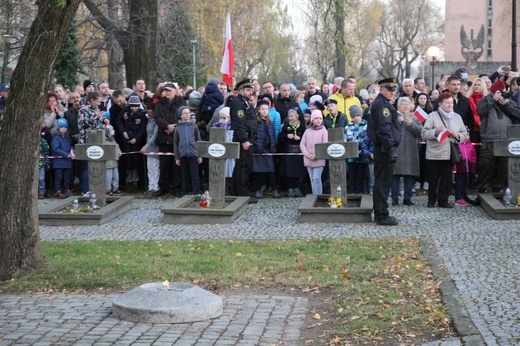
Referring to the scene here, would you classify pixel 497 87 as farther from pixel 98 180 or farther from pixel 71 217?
pixel 71 217

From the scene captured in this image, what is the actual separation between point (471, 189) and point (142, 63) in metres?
12.1

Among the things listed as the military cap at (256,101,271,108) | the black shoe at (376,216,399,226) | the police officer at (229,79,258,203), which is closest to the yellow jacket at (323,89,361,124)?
the military cap at (256,101,271,108)

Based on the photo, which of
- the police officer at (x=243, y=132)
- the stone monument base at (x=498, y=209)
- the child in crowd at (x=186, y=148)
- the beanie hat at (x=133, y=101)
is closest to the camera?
the stone monument base at (x=498, y=209)

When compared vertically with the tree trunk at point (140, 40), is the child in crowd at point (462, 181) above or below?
below

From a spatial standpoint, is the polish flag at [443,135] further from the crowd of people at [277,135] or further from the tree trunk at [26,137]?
the tree trunk at [26,137]

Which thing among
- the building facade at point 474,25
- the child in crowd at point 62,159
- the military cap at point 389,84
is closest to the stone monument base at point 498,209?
the military cap at point 389,84

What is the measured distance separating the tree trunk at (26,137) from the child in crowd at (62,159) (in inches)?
344

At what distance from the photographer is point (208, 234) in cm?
1512

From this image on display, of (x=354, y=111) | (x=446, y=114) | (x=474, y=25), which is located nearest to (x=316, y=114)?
(x=354, y=111)

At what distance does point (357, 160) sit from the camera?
18906 millimetres

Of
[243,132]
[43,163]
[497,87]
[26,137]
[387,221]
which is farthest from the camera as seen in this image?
[43,163]

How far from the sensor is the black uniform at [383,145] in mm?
15461

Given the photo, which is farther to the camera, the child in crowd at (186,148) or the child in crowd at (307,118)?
the child in crowd at (307,118)

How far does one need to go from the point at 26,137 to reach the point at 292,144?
9.08 metres
